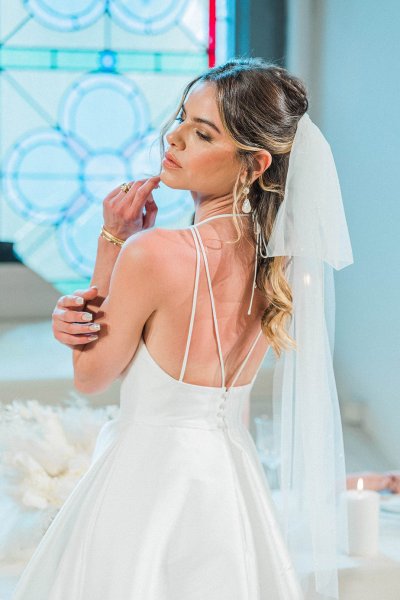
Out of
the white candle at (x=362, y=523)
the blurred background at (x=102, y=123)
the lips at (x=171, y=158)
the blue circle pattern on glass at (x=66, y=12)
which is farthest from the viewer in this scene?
the blue circle pattern on glass at (x=66, y=12)

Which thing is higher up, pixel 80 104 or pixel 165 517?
pixel 80 104

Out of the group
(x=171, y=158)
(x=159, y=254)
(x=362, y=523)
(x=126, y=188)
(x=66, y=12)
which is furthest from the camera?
(x=66, y=12)

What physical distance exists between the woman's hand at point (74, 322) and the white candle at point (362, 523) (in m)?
0.67

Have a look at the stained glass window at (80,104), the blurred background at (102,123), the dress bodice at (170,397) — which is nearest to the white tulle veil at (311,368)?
the dress bodice at (170,397)

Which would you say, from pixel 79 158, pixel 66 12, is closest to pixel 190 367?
pixel 79 158

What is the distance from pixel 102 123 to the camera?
3.20m

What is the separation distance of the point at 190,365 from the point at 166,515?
207 millimetres

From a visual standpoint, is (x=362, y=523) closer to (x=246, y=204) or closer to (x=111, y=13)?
(x=246, y=204)

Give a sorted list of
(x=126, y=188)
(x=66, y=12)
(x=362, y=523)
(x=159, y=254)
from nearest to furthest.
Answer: (x=159, y=254) < (x=126, y=188) < (x=362, y=523) < (x=66, y=12)

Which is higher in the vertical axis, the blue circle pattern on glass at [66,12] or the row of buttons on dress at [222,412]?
the blue circle pattern on glass at [66,12]

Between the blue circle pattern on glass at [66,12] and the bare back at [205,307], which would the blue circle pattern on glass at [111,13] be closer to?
the blue circle pattern on glass at [66,12]

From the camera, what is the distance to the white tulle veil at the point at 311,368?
51.6 inches

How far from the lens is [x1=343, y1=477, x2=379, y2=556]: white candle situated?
1.69m

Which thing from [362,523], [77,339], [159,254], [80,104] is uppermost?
[80,104]
